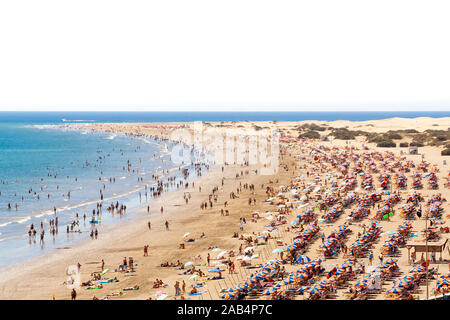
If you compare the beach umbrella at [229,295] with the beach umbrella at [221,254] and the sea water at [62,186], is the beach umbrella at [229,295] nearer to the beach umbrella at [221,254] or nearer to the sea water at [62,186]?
the beach umbrella at [221,254]

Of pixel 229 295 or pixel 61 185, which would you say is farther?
pixel 61 185

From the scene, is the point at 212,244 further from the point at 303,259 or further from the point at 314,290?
the point at 314,290

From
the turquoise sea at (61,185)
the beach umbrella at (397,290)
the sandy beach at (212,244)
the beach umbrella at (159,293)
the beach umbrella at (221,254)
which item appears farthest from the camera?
the turquoise sea at (61,185)

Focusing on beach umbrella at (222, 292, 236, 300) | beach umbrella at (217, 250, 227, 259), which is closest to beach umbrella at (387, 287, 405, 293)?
beach umbrella at (222, 292, 236, 300)

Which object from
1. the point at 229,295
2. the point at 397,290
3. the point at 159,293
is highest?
the point at 397,290

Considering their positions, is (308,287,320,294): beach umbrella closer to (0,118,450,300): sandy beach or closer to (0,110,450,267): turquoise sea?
(0,118,450,300): sandy beach

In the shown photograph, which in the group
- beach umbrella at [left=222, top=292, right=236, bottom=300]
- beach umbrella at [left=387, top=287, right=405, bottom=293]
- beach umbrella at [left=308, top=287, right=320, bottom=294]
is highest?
beach umbrella at [left=387, top=287, right=405, bottom=293]

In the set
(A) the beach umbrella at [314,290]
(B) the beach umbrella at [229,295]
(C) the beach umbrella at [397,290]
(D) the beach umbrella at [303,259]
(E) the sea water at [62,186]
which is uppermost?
(C) the beach umbrella at [397,290]

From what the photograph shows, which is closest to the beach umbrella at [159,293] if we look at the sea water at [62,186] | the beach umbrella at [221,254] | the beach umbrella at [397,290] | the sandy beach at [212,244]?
the sandy beach at [212,244]

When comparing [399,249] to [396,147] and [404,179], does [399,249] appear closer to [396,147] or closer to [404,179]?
[404,179]

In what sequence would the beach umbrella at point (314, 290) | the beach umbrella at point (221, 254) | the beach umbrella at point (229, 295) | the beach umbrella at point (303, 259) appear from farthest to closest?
the beach umbrella at point (221, 254) → the beach umbrella at point (303, 259) → the beach umbrella at point (229, 295) → the beach umbrella at point (314, 290)

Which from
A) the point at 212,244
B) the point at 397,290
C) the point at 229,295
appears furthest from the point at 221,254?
the point at 397,290
